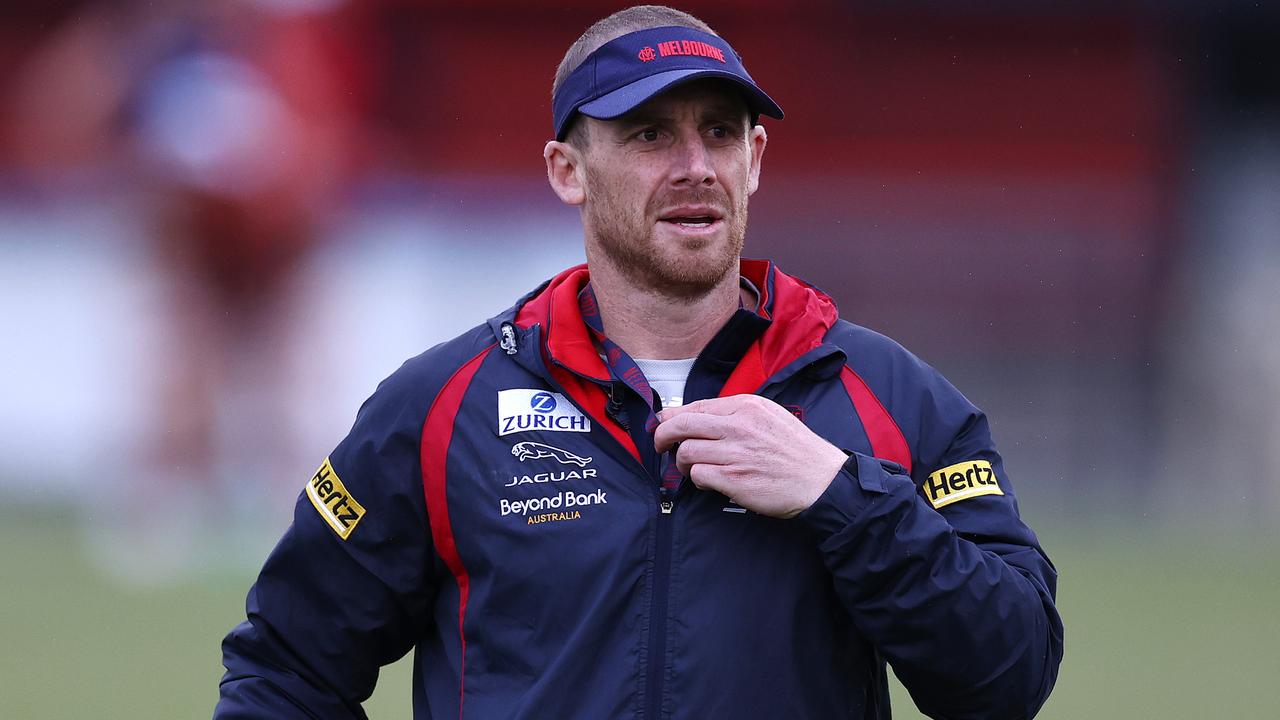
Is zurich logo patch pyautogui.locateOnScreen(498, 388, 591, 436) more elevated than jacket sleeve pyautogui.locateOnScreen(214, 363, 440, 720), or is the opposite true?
zurich logo patch pyautogui.locateOnScreen(498, 388, 591, 436)

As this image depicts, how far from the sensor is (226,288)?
30.5ft

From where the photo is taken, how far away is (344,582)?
222cm

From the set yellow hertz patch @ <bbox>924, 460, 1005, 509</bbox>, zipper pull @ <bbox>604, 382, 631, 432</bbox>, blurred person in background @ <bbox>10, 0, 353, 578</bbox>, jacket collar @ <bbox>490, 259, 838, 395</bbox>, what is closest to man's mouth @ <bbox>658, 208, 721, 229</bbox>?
jacket collar @ <bbox>490, 259, 838, 395</bbox>

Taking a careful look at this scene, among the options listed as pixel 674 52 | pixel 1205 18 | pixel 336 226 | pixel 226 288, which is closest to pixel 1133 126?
pixel 1205 18

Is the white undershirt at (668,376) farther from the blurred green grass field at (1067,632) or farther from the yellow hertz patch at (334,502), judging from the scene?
the blurred green grass field at (1067,632)

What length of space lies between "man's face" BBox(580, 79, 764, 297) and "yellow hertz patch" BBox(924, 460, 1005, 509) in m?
0.41

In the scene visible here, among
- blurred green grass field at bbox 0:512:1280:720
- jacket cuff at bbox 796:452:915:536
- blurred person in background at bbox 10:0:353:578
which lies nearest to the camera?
jacket cuff at bbox 796:452:915:536

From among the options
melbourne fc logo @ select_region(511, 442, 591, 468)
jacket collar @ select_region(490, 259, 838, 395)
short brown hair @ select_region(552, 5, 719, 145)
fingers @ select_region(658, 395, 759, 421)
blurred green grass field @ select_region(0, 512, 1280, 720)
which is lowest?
blurred green grass field @ select_region(0, 512, 1280, 720)

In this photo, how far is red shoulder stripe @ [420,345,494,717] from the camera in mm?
2146

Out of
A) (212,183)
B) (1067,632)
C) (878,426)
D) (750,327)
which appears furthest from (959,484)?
(212,183)

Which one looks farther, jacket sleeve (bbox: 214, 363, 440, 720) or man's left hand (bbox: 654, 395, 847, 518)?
jacket sleeve (bbox: 214, 363, 440, 720)

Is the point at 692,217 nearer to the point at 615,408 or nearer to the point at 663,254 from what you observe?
the point at 663,254

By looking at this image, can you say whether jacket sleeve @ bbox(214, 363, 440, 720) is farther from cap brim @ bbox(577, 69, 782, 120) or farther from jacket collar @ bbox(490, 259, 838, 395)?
cap brim @ bbox(577, 69, 782, 120)

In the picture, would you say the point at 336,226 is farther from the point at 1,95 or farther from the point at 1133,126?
the point at 1133,126
